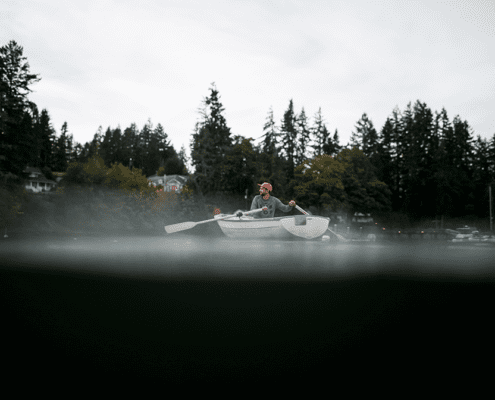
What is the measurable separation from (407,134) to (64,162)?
2731 inches

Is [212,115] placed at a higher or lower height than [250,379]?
higher

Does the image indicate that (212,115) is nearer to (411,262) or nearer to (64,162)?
(411,262)

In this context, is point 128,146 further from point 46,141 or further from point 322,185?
point 322,185

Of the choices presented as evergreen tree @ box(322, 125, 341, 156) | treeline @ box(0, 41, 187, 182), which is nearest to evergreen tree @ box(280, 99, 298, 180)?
evergreen tree @ box(322, 125, 341, 156)

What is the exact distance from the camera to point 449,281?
4.02m

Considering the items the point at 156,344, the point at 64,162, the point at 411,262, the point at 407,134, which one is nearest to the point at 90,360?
the point at 156,344

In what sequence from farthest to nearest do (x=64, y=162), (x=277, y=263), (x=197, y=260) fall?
(x=64, y=162)
(x=197, y=260)
(x=277, y=263)

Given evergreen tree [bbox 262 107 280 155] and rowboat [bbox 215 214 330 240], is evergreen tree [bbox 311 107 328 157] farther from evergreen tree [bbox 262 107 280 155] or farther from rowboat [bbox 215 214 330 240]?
rowboat [bbox 215 214 330 240]

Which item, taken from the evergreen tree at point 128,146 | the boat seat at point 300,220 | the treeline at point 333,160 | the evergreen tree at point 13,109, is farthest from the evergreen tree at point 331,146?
the evergreen tree at point 128,146

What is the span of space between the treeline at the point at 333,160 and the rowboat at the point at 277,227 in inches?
713

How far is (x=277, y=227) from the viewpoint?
28.8 feet

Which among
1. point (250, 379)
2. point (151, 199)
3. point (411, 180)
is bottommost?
point (250, 379)

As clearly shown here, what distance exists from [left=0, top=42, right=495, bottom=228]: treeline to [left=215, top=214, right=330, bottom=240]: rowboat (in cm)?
1812

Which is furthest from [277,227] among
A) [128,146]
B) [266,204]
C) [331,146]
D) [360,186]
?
[128,146]
